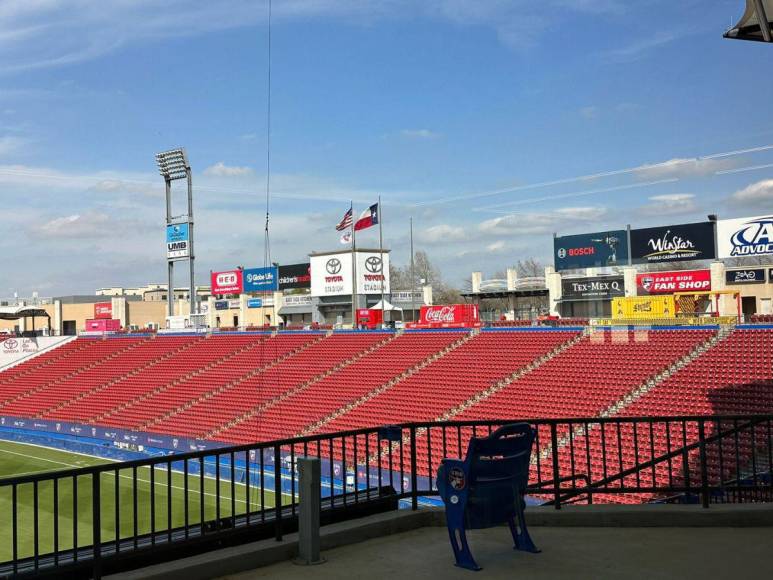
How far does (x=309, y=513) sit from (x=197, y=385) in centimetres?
3751

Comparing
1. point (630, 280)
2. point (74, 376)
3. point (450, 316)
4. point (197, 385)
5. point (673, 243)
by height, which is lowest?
point (197, 385)

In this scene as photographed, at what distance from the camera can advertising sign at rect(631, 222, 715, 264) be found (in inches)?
1602

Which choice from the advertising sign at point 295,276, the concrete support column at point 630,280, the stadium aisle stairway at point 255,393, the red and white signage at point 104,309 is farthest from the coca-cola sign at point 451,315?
the red and white signage at point 104,309

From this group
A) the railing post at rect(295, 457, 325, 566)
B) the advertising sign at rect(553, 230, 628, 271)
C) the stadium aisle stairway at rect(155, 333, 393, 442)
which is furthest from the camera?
the advertising sign at rect(553, 230, 628, 271)

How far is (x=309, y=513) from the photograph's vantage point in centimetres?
557

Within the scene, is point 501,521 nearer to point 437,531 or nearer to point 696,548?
point 437,531

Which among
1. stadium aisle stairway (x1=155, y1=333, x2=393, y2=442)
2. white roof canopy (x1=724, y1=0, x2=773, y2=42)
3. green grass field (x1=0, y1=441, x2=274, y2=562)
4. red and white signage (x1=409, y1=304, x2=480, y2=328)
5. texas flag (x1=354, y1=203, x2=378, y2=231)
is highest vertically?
texas flag (x1=354, y1=203, x2=378, y2=231)

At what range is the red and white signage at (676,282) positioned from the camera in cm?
4250

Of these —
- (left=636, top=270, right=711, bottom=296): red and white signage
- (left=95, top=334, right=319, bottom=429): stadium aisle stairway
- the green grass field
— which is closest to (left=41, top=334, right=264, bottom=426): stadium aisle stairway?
(left=95, top=334, right=319, bottom=429): stadium aisle stairway

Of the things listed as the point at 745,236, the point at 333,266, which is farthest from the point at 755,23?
the point at 333,266

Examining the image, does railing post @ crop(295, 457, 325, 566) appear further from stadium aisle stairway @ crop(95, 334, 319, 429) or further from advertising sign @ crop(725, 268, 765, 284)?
advertising sign @ crop(725, 268, 765, 284)

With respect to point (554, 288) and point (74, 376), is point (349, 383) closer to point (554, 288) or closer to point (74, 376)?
point (554, 288)

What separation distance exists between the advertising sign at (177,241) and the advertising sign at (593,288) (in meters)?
30.7

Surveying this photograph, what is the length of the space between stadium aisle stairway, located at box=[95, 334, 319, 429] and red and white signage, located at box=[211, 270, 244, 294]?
62.2 ft
